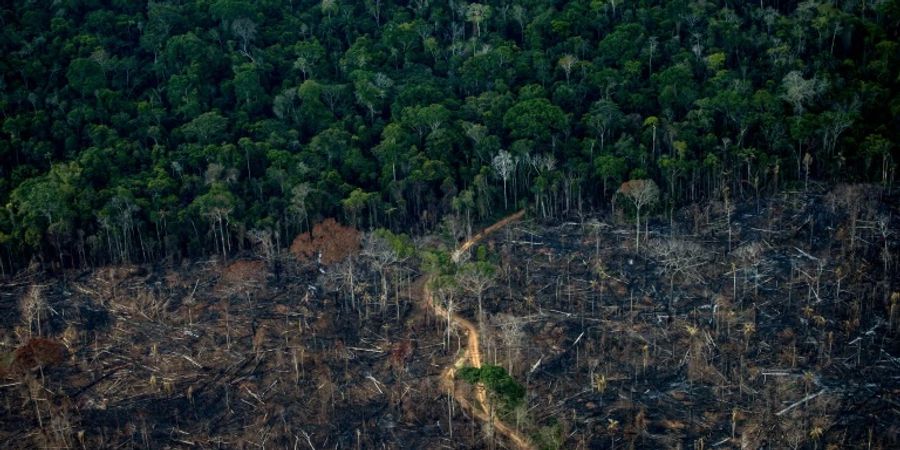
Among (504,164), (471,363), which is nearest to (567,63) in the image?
(504,164)

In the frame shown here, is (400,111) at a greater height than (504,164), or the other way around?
(400,111)

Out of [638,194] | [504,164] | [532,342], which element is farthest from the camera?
[504,164]

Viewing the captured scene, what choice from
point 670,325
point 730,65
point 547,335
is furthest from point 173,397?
point 730,65

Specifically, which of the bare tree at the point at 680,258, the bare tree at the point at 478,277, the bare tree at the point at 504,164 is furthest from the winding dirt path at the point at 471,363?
the bare tree at the point at 680,258

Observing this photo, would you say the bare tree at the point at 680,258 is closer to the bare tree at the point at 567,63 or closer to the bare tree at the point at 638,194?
the bare tree at the point at 638,194

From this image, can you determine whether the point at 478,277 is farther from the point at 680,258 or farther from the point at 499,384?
the point at 499,384

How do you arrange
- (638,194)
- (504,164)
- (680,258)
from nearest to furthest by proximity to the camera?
1. (680,258)
2. (638,194)
3. (504,164)

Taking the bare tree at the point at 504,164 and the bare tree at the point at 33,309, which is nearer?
the bare tree at the point at 33,309

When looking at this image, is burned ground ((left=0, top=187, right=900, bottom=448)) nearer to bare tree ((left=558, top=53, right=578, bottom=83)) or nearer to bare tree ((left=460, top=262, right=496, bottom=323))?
bare tree ((left=460, top=262, right=496, bottom=323))
